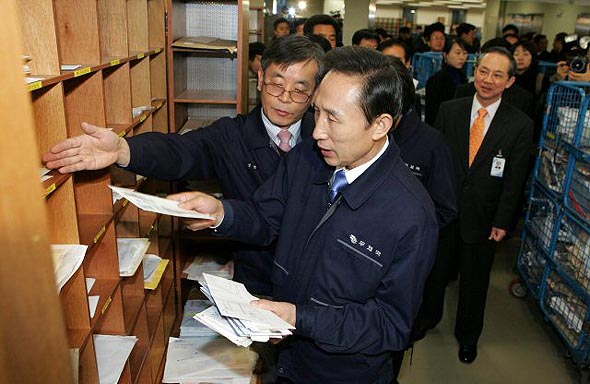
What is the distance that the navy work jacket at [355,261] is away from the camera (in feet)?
5.14

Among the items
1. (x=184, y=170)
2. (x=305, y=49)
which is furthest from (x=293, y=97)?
(x=184, y=170)

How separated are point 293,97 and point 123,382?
1.31m

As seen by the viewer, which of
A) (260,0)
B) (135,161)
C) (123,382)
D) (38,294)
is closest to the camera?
(38,294)

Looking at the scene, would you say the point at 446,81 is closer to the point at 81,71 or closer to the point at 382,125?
the point at 382,125

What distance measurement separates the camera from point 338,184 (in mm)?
1676

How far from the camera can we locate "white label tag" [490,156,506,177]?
3031mm

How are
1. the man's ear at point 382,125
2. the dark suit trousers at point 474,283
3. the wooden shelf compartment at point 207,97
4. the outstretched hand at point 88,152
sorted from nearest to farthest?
the outstretched hand at point 88,152, the man's ear at point 382,125, the wooden shelf compartment at point 207,97, the dark suit trousers at point 474,283

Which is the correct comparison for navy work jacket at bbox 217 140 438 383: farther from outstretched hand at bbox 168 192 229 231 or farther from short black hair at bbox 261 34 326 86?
short black hair at bbox 261 34 326 86

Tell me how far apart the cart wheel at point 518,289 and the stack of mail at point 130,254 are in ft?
10.1

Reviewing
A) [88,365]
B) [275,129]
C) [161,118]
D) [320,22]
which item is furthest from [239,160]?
[320,22]

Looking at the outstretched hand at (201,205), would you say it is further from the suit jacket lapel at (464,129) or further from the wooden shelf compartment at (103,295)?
the suit jacket lapel at (464,129)

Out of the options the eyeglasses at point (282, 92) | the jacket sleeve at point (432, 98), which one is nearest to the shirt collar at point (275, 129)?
the eyeglasses at point (282, 92)

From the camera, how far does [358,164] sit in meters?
1.66

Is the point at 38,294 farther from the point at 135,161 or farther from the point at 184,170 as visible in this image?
the point at 184,170
